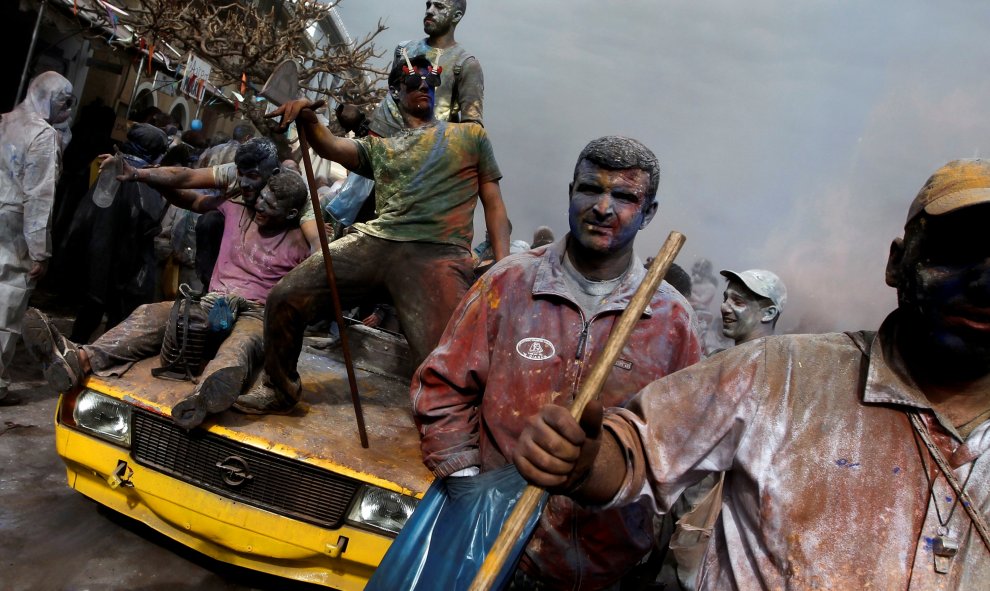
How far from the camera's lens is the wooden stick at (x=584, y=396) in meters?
1.51

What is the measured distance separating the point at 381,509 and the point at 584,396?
6.44 ft

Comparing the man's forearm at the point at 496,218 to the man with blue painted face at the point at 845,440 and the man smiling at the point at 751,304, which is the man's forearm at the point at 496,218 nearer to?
the man smiling at the point at 751,304

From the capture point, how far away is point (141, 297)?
7141 mm

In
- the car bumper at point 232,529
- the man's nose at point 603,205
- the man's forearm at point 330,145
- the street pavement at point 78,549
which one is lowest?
the street pavement at point 78,549

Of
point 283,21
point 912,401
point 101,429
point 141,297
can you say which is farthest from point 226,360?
point 283,21

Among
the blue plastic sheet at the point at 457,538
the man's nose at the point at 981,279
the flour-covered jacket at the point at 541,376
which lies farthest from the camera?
the flour-covered jacket at the point at 541,376

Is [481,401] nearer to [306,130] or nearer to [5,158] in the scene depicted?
[306,130]

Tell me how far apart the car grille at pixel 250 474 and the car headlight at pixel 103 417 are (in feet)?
0.53

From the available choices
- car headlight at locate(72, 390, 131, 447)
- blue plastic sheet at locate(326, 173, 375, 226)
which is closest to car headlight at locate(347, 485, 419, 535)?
car headlight at locate(72, 390, 131, 447)

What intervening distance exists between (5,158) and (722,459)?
5633mm

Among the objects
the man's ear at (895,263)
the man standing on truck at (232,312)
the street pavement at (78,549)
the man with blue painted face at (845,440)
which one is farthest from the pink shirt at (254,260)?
the man's ear at (895,263)

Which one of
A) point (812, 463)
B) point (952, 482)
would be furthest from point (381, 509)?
point (952, 482)

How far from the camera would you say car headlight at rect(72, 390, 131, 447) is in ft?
11.8

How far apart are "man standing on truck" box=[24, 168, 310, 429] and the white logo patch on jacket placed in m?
1.47
